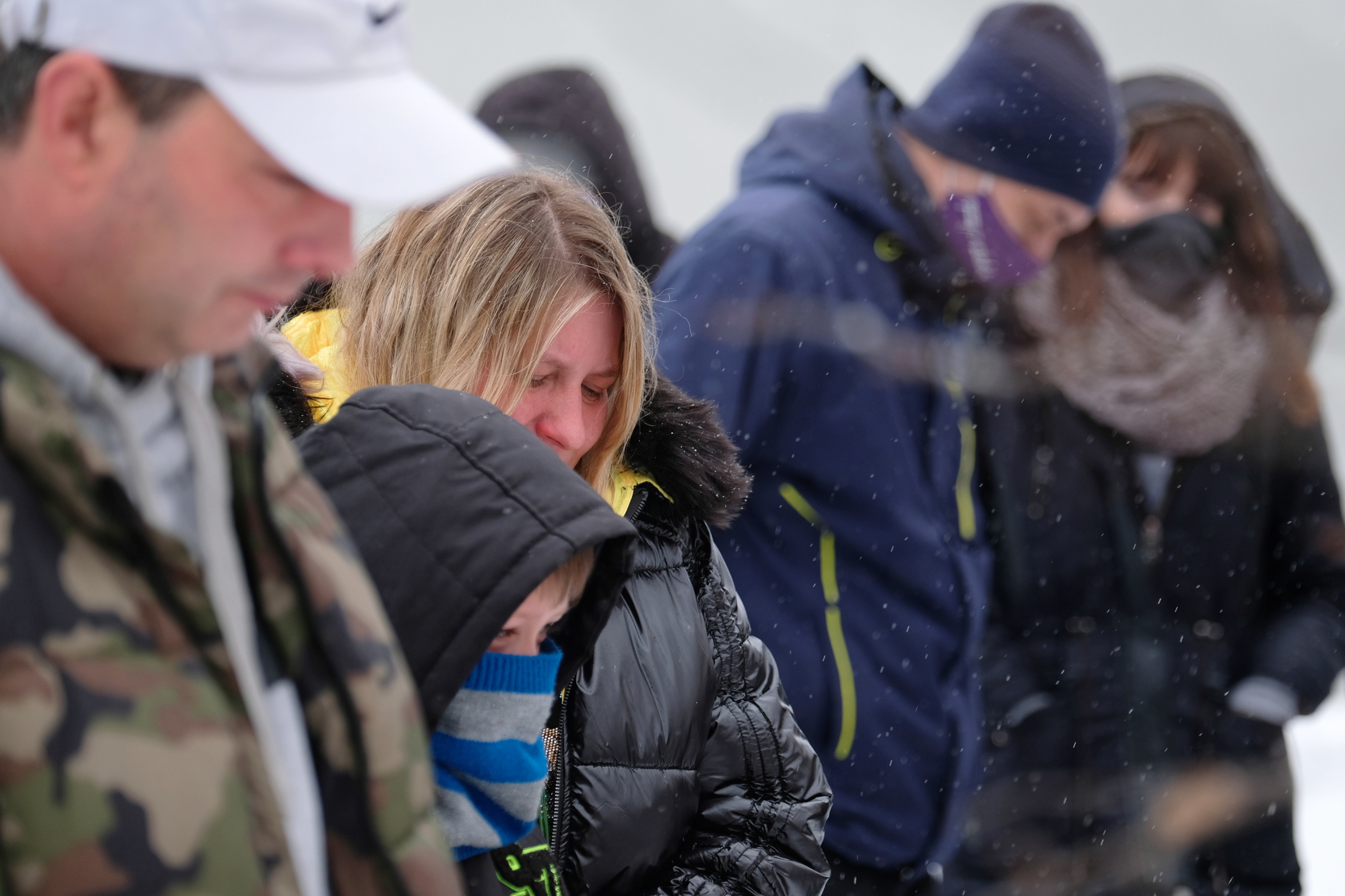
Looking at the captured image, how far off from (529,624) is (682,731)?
36cm

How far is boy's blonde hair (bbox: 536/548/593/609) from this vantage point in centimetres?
104

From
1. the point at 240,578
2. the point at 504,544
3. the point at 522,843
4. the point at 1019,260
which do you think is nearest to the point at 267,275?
the point at 240,578

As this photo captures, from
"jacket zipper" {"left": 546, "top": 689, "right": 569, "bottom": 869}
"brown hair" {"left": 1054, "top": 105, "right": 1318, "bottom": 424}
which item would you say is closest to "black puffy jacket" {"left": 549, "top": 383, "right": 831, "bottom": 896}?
"jacket zipper" {"left": 546, "top": 689, "right": 569, "bottom": 869}

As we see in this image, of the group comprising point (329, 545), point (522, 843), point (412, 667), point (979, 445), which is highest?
point (329, 545)

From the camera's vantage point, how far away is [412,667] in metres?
0.92

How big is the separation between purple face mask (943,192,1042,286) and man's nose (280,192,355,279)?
1964mm

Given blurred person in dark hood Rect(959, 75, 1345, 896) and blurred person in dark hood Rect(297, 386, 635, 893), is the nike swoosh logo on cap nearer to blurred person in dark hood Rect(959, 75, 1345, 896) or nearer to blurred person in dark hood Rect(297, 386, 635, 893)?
blurred person in dark hood Rect(297, 386, 635, 893)

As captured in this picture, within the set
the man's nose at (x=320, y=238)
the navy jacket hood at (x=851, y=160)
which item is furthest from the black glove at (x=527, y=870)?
the navy jacket hood at (x=851, y=160)

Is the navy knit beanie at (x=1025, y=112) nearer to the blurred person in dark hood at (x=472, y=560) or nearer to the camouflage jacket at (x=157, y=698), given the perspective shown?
the blurred person in dark hood at (x=472, y=560)

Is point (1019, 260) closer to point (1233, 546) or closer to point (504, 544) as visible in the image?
point (1233, 546)

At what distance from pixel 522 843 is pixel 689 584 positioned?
0.41 metres

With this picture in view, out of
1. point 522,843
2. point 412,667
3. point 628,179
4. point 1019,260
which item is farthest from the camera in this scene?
point 628,179

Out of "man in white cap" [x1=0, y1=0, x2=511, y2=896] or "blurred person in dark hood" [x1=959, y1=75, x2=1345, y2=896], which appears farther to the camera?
"blurred person in dark hood" [x1=959, y1=75, x2=1345, y2=896]

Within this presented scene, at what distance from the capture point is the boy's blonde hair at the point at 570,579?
1045mm
